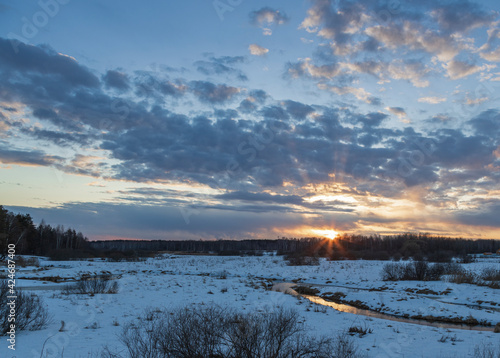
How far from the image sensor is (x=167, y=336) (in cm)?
644

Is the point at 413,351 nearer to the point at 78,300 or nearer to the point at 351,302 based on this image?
the point at 351,302

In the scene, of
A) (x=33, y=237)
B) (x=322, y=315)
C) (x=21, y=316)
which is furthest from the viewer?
(x=33, y=237)

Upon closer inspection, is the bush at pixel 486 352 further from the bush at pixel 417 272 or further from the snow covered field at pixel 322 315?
the bush at pixel 417 272

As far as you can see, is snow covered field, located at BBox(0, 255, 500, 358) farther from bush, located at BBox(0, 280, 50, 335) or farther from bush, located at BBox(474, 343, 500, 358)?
bush, located at BBox(0, 280, 50, 335)

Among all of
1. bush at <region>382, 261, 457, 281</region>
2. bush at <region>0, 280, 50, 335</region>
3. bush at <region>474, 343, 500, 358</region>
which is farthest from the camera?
bush at <region>382, 261, 457, 281</region>

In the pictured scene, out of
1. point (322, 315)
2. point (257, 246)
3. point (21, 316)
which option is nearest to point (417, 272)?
point (322, 315)

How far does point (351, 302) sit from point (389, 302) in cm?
257

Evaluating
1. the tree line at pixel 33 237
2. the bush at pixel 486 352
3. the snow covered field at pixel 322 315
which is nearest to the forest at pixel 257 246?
the tree line at pixel 33 237

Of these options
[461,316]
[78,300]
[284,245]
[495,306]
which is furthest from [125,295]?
[284,245]

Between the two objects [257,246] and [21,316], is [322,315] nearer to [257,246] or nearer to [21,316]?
[21,316]

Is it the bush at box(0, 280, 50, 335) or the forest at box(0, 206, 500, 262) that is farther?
the forest at box(0, 206, 500, 262)

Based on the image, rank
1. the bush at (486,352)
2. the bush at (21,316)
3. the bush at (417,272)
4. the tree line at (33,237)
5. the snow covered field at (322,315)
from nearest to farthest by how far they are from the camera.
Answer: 1. the bush at (486,352)
2. the snow covered field at (322,315)
3. the bush at (21,316)
4. the bush at (417,272)
5. the tree line at (33,237)

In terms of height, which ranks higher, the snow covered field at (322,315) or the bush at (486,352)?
the bush at (486,352)

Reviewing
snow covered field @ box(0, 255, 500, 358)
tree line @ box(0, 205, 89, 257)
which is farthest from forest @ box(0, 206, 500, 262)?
snow covered field @ box(0, 255, 500, 358)
